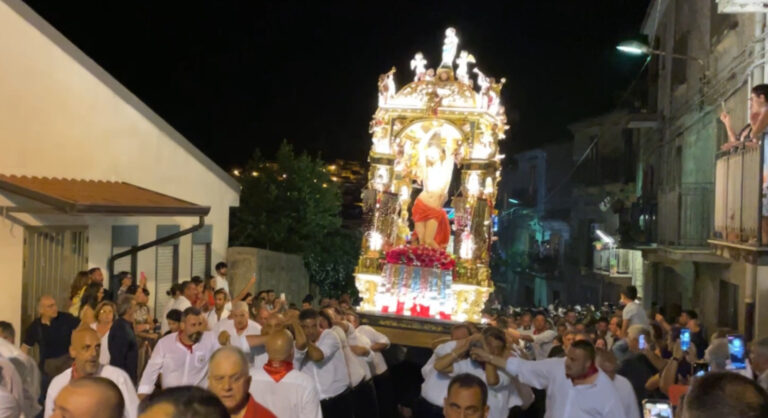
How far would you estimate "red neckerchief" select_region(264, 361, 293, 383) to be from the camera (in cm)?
658

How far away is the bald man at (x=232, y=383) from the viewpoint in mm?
5480

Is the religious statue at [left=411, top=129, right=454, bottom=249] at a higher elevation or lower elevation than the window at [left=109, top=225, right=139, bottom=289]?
higher

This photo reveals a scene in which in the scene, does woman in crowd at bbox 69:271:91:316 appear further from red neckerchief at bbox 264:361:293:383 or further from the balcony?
the balcony

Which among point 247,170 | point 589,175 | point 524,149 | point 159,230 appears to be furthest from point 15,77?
point 524,149

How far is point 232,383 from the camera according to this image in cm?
549

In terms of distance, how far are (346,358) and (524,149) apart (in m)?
37.4

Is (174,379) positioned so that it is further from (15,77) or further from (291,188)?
(291,188)

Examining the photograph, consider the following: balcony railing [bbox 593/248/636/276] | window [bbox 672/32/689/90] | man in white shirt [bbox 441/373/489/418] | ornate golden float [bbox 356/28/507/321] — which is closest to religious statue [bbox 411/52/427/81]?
ornate golden float [bbox 356/28/507/321]

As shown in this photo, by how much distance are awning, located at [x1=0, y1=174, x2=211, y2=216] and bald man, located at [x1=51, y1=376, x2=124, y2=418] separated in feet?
28.5

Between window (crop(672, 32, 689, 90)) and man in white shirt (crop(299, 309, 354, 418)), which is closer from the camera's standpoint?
man in white shirt (crop(299, 309, 354, 418))

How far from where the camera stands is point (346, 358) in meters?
10.1

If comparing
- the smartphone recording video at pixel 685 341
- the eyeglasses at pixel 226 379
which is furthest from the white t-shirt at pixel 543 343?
the eyeglasses at pixel 226 379

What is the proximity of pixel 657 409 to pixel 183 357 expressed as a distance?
13.6ft

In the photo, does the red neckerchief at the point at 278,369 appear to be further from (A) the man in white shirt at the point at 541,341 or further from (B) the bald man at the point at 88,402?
(A) the man in white shirt at the point at 541,341
